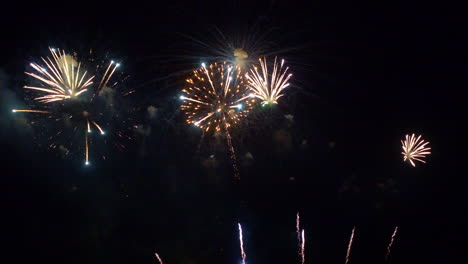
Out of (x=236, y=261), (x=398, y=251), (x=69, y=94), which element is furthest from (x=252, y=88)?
(x=398, y=251)

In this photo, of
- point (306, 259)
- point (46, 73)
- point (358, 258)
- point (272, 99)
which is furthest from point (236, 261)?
point (46, 73)

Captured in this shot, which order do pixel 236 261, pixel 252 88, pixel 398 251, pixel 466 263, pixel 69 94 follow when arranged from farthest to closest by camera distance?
pixel 398 251 < pixel 466 263 < pixel 236 261 < pixel 252 88 < pixel 69 94

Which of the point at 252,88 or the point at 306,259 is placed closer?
the point at 252,88

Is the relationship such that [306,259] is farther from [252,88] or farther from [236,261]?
[252,88]

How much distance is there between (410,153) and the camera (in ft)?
44.9

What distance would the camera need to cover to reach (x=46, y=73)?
35.4 ft

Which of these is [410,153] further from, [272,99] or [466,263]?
[466,263]

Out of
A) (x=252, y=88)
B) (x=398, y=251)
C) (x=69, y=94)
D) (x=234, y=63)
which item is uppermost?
(x=398, y=251)

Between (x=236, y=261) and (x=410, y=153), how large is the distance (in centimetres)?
1949

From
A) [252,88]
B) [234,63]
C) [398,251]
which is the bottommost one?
[252,88]

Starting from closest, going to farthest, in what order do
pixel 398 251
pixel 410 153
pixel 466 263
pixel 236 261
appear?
pixel 410 153
pixel 236 261
pixel 466 263
pixel 398 251

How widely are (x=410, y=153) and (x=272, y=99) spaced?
7.21 metres

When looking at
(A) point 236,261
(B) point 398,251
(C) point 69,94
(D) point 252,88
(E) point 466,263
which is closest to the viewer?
(C) point 69,94

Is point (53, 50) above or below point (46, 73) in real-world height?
above
